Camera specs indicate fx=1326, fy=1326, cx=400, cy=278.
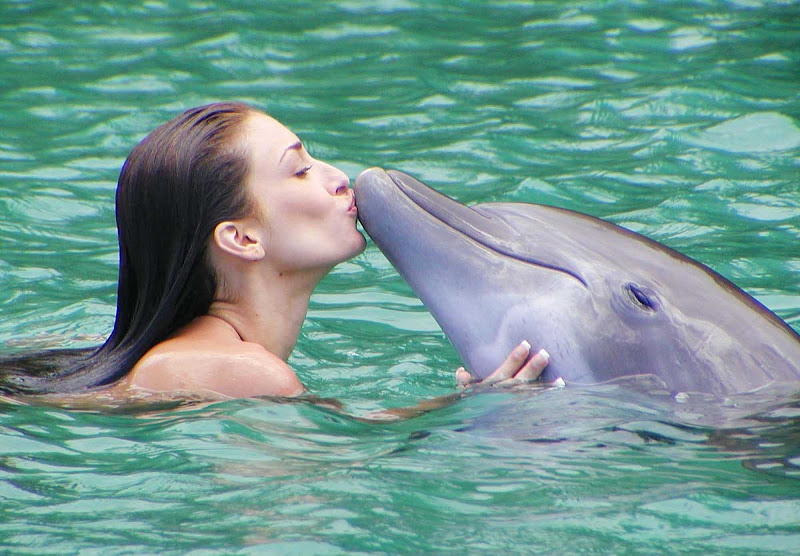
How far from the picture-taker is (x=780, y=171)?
8.05m

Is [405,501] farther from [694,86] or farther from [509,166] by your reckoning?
[694,86]

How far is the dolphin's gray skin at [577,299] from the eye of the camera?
438cm

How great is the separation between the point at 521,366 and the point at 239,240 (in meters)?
1.18

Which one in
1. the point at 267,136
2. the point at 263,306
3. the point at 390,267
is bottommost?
the point at 390,267

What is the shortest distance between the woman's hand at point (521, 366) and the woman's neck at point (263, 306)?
3.13 ft

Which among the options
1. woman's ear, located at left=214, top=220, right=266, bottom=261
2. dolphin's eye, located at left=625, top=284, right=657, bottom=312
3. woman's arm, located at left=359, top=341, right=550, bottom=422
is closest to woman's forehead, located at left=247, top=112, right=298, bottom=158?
woman's ear, located at left=214, top=220, right=266, bottom=261

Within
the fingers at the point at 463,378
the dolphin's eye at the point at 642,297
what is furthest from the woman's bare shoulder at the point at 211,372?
the dolphin's eye at the point at 642,297

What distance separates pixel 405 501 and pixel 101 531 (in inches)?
32.5

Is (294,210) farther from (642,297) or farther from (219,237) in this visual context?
(642,297)

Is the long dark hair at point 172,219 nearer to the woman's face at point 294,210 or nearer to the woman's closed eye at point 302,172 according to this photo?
the woman's face at point 294,210

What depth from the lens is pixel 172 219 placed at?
4910 millimetres

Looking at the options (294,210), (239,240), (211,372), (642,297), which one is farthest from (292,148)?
(642,297)

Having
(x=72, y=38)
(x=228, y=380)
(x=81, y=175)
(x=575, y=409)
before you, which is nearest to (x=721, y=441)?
(x=575, y=409)

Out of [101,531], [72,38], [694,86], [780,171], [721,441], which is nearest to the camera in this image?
[101,531]
